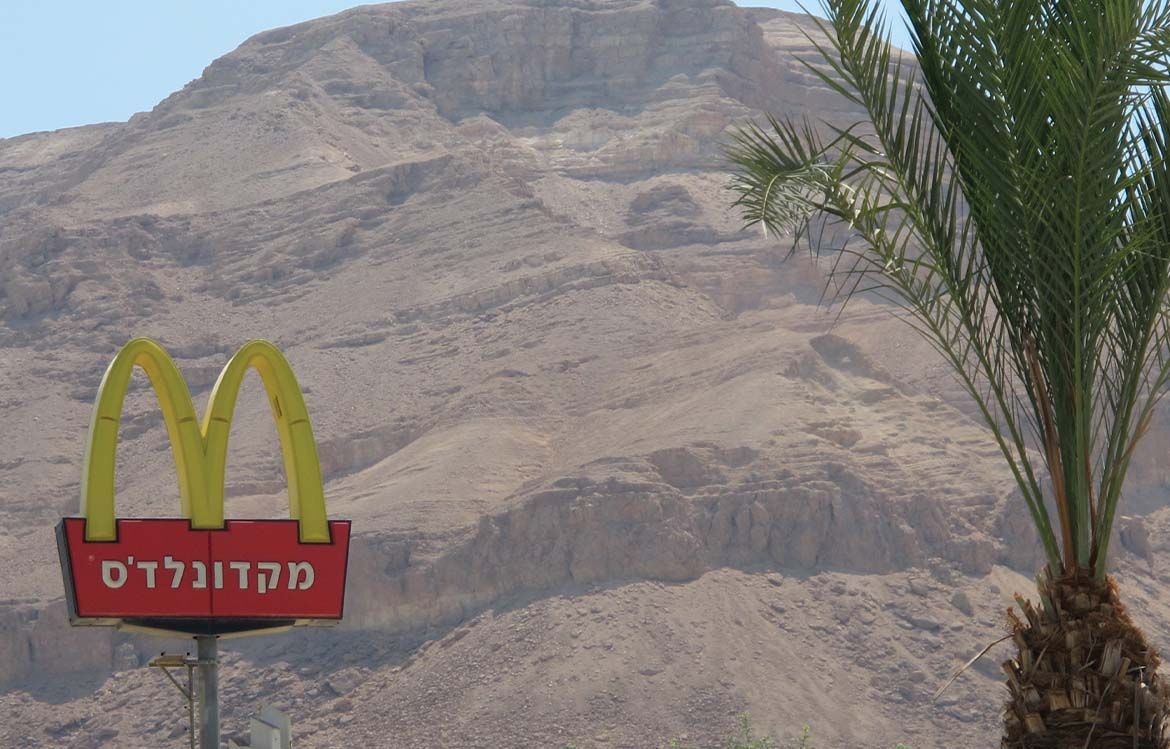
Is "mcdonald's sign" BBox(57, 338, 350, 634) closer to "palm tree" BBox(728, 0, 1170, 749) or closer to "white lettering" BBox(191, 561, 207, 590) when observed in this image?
"white lettering" BBox(191, 561, 207, 590)

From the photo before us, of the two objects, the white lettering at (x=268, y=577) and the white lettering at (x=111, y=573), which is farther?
the white lettering at (x=268, y=577)

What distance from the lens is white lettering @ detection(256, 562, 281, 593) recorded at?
15086mm

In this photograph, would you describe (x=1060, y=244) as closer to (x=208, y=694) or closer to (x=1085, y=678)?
(x=1085, y=678)

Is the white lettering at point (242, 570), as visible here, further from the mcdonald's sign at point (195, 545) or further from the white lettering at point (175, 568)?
the white lettering at point (175, 568)

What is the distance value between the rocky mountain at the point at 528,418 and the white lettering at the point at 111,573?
149ft

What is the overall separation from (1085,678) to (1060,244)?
7.68ft

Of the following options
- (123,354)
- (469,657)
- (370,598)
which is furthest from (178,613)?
(370,598)

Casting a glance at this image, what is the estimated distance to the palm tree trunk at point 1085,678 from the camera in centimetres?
1045

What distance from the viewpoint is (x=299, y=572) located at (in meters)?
15.2

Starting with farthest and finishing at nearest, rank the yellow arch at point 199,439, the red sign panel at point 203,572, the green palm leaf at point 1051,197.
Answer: the yellow arch at point 199,439 → the red sign panel at point 203,572 → the green palm leaf at point 1051,197

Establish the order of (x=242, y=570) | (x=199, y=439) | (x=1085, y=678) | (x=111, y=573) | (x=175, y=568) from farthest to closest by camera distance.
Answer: (x=199, y=439) < (x=242, y=570) < (x=175, y=568) < (x=111, y=573) < (x=1085, y=678)

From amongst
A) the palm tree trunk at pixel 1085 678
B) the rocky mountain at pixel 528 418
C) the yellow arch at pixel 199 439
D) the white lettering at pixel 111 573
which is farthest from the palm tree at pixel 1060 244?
the rocky mountain at pixel 528 418

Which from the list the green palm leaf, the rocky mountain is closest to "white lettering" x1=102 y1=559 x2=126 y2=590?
the green palm leaf

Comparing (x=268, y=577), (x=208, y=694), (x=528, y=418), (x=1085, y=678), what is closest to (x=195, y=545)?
(x=268, y=577)
